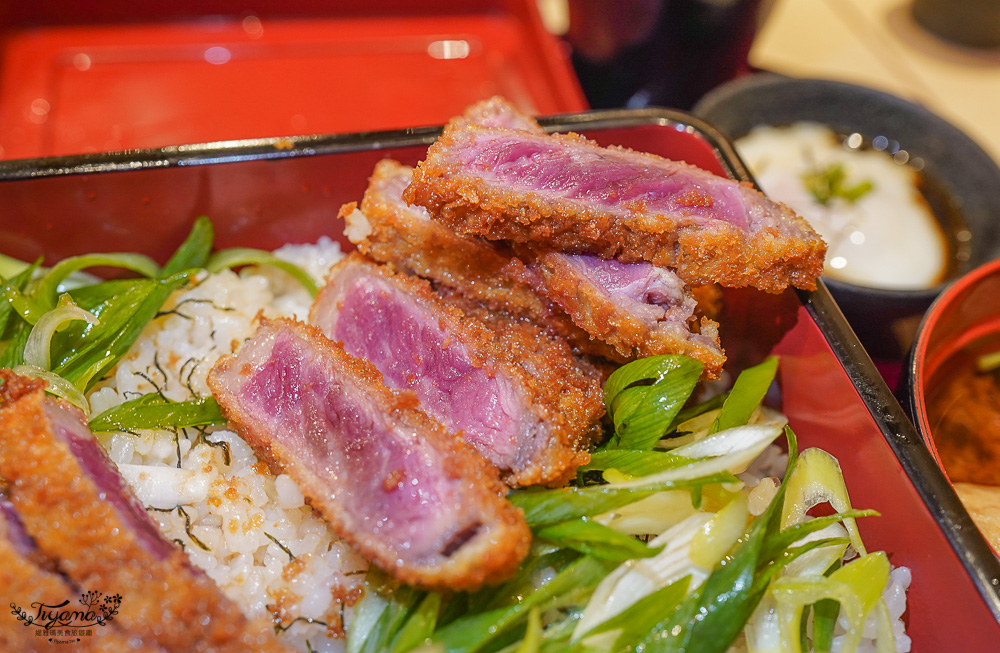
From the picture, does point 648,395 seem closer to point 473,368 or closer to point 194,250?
point 473,368

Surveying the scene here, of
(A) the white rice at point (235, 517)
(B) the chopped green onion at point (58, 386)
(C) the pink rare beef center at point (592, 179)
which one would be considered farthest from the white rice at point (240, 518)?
(C) the pink rare beef center at point (592, 179)

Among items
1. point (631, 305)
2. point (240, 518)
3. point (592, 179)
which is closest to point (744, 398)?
point (631, 305)

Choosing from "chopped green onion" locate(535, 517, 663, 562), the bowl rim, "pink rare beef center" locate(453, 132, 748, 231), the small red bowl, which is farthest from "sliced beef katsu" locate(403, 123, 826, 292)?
the bowl rim

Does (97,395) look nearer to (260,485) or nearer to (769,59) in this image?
(260,485)

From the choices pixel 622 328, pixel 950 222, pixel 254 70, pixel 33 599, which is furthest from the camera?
pixel 254 70

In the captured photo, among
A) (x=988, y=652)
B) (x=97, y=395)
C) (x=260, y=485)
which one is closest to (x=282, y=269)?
(x=97, y=395)
